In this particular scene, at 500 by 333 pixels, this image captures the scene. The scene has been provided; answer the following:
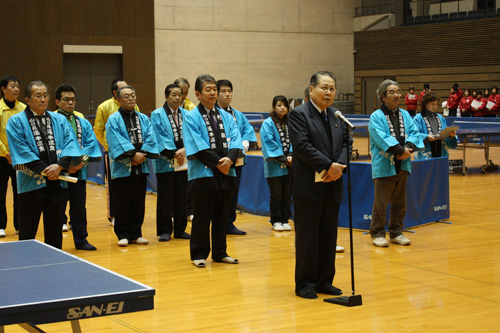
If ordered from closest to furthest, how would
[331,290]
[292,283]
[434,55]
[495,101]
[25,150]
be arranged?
1. [331,290]
2. [292,283]
3. [25,150]
4. [495,101]
5. [434,55]

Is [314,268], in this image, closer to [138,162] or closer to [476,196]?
[138,162]

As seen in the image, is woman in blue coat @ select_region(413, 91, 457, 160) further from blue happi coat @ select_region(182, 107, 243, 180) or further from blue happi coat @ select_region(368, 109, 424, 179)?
blue happi coat @ select_region(182, 107, 243, 180)

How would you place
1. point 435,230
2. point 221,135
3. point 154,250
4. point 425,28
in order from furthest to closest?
point 425,28 → point 435,230 → point 154,250 → point 221,135

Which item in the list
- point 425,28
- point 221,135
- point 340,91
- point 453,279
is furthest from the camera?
point 340,91

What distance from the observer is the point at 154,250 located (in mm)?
6828

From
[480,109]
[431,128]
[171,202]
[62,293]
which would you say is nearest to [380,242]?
[171,202]

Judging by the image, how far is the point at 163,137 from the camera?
24.5ft

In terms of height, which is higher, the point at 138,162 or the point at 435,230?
the point at 138,162

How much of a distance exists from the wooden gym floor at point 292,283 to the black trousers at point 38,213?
0.58 meters

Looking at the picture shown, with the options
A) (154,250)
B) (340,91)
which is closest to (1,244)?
(154,250)

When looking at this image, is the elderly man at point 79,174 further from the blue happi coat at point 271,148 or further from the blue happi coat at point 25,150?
the blue happi coat at point 271,148

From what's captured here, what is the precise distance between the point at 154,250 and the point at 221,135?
151cm

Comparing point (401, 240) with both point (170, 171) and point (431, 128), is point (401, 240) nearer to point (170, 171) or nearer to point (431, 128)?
point (431, 128)

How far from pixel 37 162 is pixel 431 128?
512 centimetres
